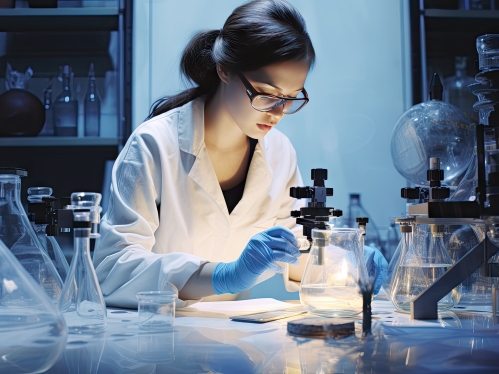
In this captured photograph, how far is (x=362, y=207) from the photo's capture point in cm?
309

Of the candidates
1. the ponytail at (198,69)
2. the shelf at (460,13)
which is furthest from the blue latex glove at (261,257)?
the shelf at (460,13)

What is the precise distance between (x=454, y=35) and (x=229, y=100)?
181 cm

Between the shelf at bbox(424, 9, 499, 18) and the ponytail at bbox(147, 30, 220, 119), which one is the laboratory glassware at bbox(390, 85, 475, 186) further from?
the shelf at bbox(424, 9, 499, 18)

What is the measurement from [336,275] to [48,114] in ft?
7.75

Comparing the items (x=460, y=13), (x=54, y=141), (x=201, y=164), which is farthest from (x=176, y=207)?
(x=460, y=13)

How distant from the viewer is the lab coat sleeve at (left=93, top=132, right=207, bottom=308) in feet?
4.62

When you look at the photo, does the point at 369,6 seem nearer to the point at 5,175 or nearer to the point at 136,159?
the point at 136,159

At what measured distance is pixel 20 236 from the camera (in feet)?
3.75

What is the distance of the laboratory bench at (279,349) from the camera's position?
74 centimetres

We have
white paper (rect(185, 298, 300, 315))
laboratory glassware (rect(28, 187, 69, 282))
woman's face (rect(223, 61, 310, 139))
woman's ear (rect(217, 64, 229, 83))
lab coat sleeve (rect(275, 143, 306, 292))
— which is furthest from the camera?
lab coat sleeve (rect(275, 143, 306, 292))

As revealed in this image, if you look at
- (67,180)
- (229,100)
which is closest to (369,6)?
(229,100)

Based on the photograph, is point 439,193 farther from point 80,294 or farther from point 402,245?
point 80,294

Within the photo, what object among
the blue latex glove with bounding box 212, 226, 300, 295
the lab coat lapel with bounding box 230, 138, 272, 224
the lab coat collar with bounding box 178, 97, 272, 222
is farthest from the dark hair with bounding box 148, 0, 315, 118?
the blue latex glove with bounding box 212, 226, 300, 295

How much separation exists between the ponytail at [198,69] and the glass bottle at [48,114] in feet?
3.50
